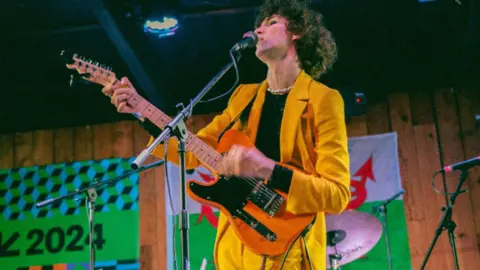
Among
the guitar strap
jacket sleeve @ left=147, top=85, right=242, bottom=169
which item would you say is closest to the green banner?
jacket sleeve @ left=147, top=85, right=242, bottom=169

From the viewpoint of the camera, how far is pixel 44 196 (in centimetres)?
636

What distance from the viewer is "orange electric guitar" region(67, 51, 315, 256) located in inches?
90.3

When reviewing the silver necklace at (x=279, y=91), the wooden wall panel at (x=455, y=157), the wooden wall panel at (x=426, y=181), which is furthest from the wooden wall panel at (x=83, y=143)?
the silver necklace at (x=279, y=91)

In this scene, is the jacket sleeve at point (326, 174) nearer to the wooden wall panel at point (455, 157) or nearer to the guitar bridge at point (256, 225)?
the guitar bridge at point (256, 225)

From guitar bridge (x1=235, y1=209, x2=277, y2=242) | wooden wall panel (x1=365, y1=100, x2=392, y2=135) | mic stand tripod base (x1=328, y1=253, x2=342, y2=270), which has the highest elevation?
wooden wall panel (x1=365, y1=100, x2=392, y2=135)

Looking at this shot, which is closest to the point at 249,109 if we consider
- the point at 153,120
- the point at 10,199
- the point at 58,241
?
the point at 153,120

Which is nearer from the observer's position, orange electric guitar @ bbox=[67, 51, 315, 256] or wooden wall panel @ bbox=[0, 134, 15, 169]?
orange electric guitar @ bbox=[67, 51, 315, 256]

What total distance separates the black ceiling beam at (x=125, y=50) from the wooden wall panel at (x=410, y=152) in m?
0.92

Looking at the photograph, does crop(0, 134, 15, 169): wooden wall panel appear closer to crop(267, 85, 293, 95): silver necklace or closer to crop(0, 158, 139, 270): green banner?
crop(0, 158, 139, 270): green banner

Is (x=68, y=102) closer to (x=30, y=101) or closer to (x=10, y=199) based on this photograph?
(x=30, y=101)

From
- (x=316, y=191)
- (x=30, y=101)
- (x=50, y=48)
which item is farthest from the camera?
(x=30, y=101)

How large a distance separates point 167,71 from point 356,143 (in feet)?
6.75

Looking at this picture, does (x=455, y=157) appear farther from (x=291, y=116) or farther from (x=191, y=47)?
(x=291, y=116)

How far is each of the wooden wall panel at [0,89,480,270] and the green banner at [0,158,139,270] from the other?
0.50 feet
